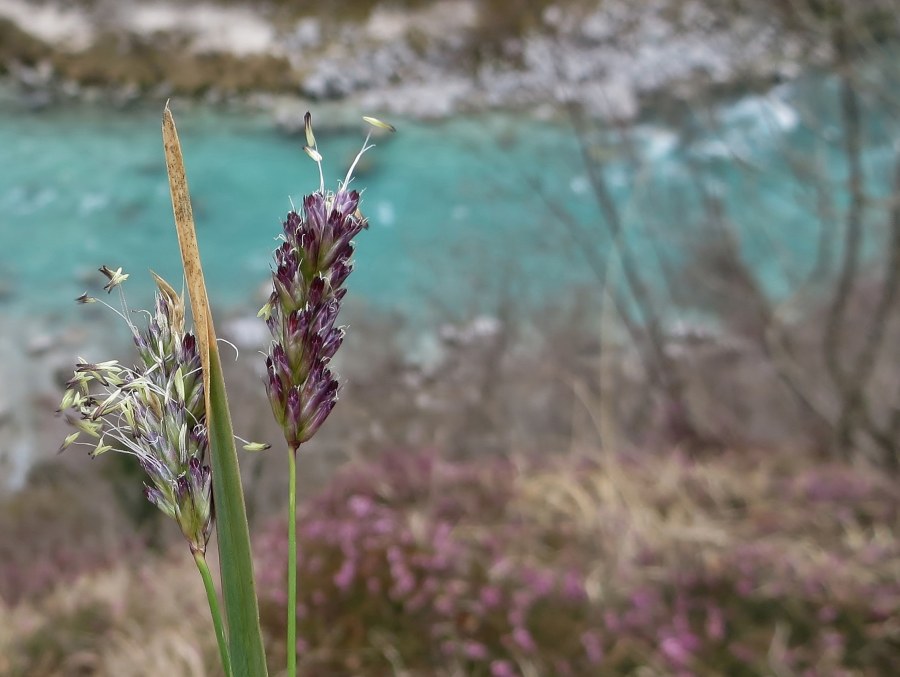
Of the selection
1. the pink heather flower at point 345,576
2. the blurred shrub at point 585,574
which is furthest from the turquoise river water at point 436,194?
the pink heather flower at point 345,576

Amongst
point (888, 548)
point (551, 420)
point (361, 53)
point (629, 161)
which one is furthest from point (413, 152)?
point (888, 548)

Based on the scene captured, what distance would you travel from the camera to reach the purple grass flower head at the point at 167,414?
255 millimetres

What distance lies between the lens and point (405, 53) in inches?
117

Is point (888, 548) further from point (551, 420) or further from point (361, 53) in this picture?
point (361, 53)

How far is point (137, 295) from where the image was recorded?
243cm

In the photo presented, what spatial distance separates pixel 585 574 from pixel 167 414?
1.97 m

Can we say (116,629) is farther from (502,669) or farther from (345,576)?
(502,669)

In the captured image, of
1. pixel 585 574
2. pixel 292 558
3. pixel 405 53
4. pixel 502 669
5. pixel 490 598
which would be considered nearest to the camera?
pixel 292 558

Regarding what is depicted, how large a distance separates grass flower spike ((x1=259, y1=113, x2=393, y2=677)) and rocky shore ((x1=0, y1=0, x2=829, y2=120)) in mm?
2578

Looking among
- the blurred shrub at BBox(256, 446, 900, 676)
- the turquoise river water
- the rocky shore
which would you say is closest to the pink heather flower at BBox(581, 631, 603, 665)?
the blurred shrub at BBox(256, 446, 900, 676)

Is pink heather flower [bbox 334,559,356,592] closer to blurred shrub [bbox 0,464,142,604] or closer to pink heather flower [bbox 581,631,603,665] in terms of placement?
pink heather flower [bbox 581,631,603,665]

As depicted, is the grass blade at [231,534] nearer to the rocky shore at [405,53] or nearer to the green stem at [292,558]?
the green stem at [292,558]

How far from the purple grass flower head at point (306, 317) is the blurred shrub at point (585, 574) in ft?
4.90

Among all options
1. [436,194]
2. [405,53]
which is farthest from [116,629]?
[405,53]
